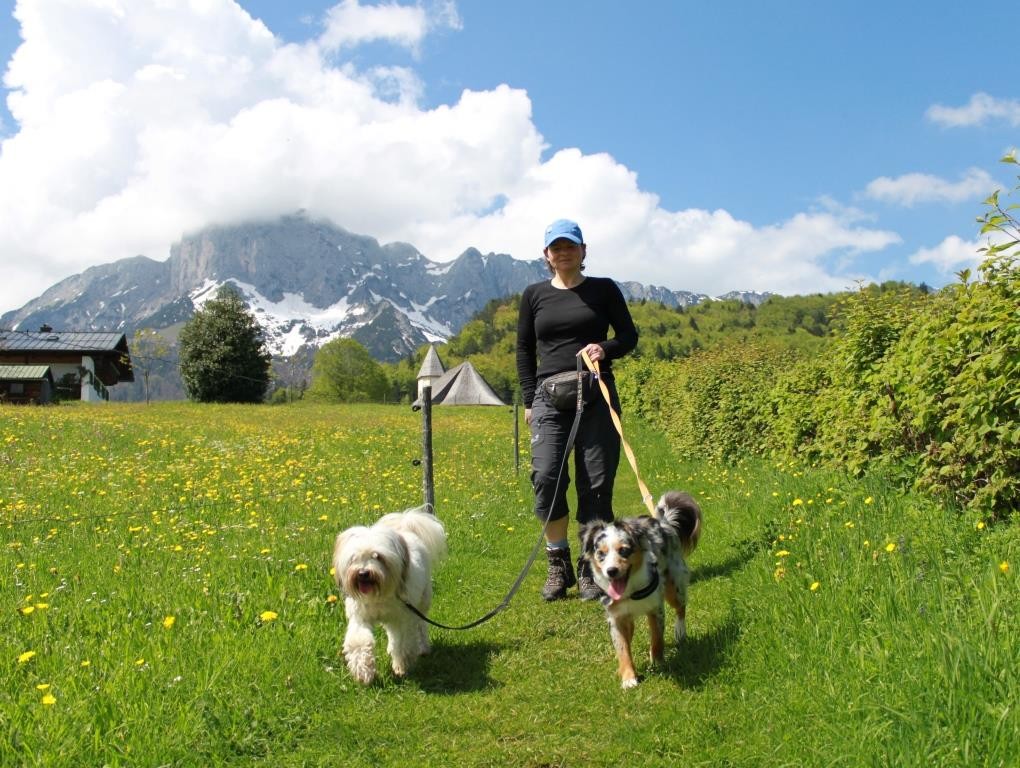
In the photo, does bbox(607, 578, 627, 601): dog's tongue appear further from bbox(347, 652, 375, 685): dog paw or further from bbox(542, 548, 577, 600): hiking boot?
bbox(542, 548, 577, 600): hiking boot

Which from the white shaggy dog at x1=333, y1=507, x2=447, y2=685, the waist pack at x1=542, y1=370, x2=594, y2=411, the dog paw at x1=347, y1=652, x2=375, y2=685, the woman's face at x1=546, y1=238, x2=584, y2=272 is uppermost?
the woman's face at x1=546, y1=238, x2=584, y2=272

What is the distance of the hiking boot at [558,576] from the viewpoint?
5883 millimetres

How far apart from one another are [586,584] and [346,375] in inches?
4356

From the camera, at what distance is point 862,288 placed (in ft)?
26.2

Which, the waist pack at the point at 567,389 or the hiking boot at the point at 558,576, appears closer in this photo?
the waist pack at the point at 567,389

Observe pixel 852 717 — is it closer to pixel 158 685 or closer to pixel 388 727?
pixel 388 727

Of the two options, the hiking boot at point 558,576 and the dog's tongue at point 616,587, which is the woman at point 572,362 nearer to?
the hiking boot at point 558,576

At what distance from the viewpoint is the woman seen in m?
5.50

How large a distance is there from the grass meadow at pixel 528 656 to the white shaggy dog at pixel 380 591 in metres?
0.15

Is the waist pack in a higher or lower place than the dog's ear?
higher

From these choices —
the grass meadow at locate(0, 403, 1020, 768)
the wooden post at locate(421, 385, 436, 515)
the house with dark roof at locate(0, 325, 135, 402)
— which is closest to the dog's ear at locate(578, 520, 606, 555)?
the grass meadow at locate(0, 403, 1020, 768)

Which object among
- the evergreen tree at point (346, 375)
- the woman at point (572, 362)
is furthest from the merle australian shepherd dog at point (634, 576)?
the evergreen tree at point (346, 375)

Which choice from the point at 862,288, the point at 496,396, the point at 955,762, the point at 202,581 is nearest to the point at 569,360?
the point at 202,581

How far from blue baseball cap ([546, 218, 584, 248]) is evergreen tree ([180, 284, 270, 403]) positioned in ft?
193
